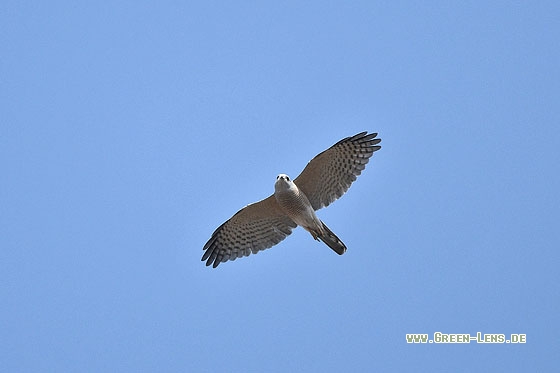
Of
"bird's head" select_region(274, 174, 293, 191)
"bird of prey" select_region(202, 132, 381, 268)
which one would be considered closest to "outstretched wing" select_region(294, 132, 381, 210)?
"bird of prey" select_region(202, 132, 381, 268)

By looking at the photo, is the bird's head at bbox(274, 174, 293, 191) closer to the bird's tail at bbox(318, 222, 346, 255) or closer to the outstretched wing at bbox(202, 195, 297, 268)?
the outstretched wing at bbox(202, 195, 297, 268)

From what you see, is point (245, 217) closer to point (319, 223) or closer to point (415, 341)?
point (319, 223)

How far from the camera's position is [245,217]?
66.0 feet

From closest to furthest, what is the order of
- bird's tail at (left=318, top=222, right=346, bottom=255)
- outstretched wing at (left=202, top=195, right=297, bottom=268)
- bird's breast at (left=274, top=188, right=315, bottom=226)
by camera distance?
bird's breast at (left=274, top=188, right=315, bottom=226) < bird's tail at (left=318, top=222, right=346, bottom=255) < outstretched wing at (left=202, top=195, right=297, bottom=268)

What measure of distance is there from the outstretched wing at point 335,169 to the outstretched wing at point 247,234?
0.72 meters

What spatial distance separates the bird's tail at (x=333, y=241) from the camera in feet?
64.2

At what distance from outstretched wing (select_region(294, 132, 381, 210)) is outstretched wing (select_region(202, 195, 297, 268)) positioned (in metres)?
0.72

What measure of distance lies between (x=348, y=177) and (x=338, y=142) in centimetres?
67

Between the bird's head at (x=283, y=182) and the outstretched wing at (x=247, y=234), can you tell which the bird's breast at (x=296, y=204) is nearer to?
the bird's head at (x=283, y=182)

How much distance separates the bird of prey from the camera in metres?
19.3

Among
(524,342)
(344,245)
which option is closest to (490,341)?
(524,342)

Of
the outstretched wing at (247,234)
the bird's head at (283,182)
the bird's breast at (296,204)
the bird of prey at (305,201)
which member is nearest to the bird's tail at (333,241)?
the bird of prey at (305,201)

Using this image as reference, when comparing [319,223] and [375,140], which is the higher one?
[375,140]

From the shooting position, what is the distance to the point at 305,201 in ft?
63.8
